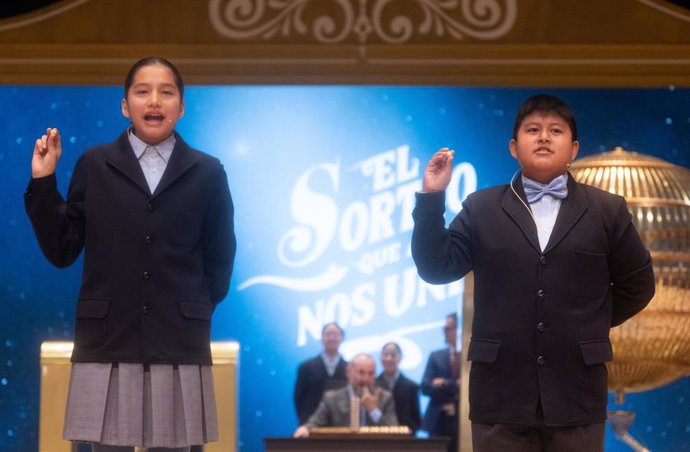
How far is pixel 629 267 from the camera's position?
2.99 metres

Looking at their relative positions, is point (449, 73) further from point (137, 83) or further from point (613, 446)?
point (137, 83)

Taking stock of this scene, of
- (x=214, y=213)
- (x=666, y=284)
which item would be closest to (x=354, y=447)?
(x=666, y=284)

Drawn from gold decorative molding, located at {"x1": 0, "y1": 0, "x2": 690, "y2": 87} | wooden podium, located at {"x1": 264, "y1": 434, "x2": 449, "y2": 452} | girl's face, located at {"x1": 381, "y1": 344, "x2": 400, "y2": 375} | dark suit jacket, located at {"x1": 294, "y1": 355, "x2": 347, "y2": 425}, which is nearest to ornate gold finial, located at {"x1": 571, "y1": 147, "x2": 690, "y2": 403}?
wooden podium, located at {"x1": 264, "y1": 434, "x2": 449, "y2": 452}

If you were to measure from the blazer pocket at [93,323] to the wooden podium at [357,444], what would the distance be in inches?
65.1

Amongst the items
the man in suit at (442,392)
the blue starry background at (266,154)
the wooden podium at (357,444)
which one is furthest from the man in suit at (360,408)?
the blue starry background at (266,154)

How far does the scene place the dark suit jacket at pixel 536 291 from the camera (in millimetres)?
2848

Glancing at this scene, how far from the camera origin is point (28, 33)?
753cm

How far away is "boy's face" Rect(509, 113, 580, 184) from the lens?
2.97 metres

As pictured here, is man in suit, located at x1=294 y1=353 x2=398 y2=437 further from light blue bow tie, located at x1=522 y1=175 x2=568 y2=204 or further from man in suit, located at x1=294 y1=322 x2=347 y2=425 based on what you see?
light blue bow tie, located at x1=522 y1=175 x2=568 y2=204

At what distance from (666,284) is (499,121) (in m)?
3.53

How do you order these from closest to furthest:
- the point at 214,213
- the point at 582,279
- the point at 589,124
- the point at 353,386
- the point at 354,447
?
the point at 582,279, the point at 214,213, the point at 354,447, the point at 353,386, the point at 589,124

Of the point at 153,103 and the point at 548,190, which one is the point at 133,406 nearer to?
the point at 153,103

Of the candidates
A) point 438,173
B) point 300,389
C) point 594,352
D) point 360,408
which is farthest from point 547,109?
point 300,389

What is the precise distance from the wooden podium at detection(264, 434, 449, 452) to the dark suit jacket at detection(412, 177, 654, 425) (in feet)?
5.64
